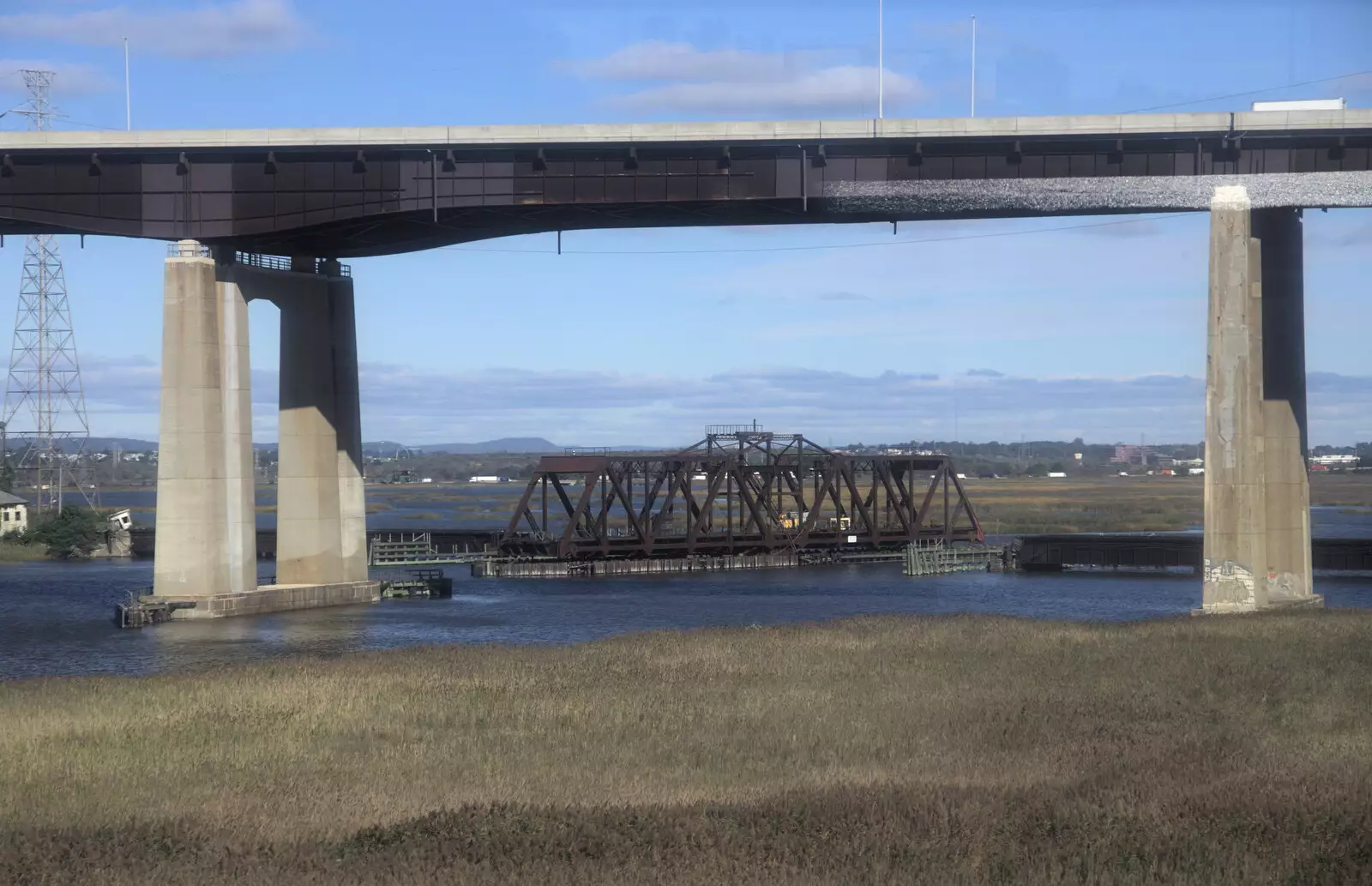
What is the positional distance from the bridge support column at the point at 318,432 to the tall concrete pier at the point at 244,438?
60 millimetres

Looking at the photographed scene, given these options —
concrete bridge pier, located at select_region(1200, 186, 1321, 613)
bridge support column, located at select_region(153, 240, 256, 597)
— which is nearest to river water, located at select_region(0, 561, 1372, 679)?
bridge support column, located at select_region(153, 240, 256, 597)

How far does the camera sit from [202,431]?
227 ft

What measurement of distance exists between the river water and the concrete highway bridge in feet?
22.5

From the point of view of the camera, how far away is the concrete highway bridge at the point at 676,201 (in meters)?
58.7

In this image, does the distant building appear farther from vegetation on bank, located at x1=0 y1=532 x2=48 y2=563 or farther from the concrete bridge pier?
the concrete bridge pier

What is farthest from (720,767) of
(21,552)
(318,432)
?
(21,552)

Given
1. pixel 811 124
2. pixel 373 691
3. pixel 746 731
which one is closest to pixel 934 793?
pixel 746 731

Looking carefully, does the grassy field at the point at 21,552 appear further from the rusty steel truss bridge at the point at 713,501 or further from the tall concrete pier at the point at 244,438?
the tall concrete pier at the point at 244,438

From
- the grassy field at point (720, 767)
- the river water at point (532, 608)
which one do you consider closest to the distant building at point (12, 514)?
the river water at point (532, 608)

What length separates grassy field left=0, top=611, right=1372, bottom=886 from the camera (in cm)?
1862

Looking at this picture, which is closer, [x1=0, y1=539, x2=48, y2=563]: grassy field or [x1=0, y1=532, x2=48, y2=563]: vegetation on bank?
[x1=0, y1=539, x2=48, y2=563]: grassy field

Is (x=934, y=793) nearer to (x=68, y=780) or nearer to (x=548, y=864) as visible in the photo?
(x=548, y=864)

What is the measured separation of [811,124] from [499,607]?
32.9m

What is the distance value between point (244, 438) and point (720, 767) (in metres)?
49.1
